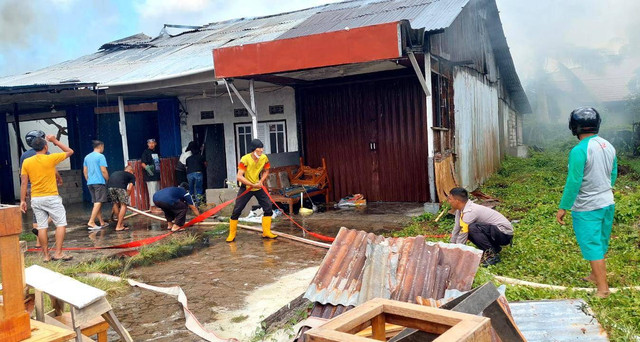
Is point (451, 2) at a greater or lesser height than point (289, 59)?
greater

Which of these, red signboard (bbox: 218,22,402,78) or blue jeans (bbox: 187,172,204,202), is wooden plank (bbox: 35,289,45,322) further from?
blue jeans (bbox: 187,172,204,202)

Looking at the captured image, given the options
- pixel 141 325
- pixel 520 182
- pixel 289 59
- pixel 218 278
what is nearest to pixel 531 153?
pixel 520 182

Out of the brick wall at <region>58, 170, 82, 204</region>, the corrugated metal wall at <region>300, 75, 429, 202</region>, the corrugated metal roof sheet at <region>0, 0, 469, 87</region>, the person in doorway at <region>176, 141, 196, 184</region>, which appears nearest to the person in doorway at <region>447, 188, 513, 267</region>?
the corrugated metal roof sheet at <region>0, 0, 469, 87</region>

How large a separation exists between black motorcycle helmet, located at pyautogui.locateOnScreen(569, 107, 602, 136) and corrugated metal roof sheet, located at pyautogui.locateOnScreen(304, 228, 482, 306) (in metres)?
1.80

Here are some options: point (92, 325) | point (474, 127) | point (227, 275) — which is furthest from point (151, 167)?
point (92, 325)

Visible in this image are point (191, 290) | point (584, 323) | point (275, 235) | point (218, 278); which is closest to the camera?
point (584, 323)

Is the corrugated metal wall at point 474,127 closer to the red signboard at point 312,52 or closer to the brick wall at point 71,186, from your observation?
the red signboard at point 312,52

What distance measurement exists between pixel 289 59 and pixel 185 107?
5732 millimetres

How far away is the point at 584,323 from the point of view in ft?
11.7

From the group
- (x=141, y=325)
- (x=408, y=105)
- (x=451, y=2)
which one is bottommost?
(x=141, y=325)

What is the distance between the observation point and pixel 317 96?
12.0m

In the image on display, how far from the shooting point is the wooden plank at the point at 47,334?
2.22 meters

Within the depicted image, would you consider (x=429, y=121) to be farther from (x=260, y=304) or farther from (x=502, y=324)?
(x=502, y=324)

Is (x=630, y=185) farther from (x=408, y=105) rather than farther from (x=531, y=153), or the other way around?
(x=531, y=153)
